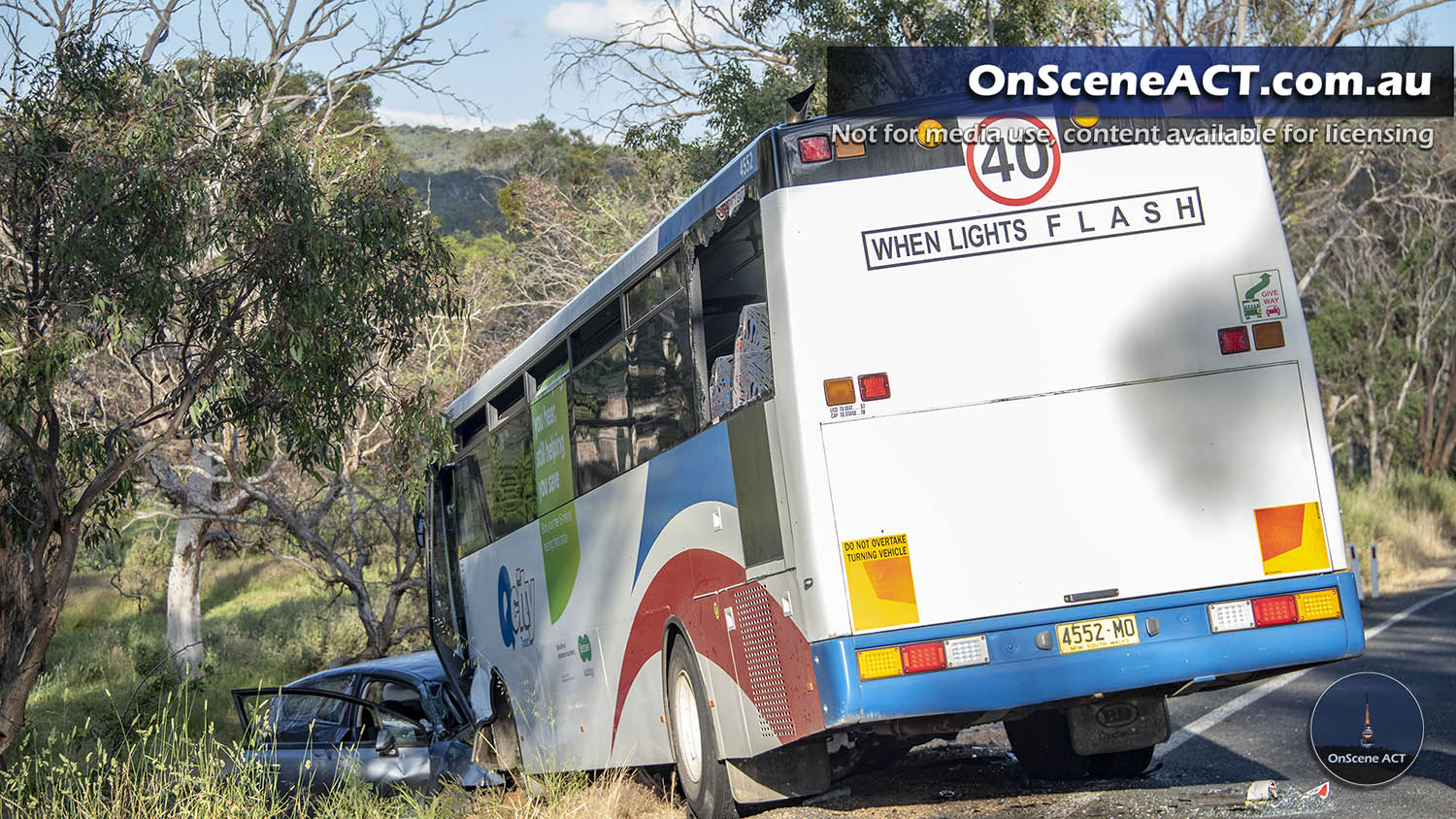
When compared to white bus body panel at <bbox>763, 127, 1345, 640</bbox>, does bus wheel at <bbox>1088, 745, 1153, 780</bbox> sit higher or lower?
lower

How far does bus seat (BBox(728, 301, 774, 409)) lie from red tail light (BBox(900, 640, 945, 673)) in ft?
4.90

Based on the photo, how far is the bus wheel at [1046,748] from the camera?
9211mm

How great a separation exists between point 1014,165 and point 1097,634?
241cm

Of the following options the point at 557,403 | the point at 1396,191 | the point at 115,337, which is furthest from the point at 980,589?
the point at 1396,191

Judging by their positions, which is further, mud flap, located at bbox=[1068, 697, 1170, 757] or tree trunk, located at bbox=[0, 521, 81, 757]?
tree trunk, located at bbox=[0, 521, 81, 757]

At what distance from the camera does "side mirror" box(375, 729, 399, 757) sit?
38.2 ft

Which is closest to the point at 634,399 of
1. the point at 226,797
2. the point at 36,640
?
the point at 226,797

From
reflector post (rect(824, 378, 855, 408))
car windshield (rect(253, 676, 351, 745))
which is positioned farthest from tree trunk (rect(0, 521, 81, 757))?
reflector post (rect(824, 378, 855, 408))

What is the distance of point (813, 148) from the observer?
7.46 metres

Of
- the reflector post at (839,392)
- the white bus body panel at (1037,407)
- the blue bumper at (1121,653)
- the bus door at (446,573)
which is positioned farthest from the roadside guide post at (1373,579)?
the reflector post at (839,392)

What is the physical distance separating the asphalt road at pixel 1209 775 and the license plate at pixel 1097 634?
0.99 meters

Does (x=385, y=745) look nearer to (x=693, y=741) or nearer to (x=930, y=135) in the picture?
(x=693, y=741)

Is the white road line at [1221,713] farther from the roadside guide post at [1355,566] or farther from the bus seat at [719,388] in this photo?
the bus seat at [719,388]

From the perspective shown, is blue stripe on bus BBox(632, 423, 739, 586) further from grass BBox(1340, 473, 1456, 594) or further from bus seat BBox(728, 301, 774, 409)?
grass BBox(1340, 473, 1456, 594)
